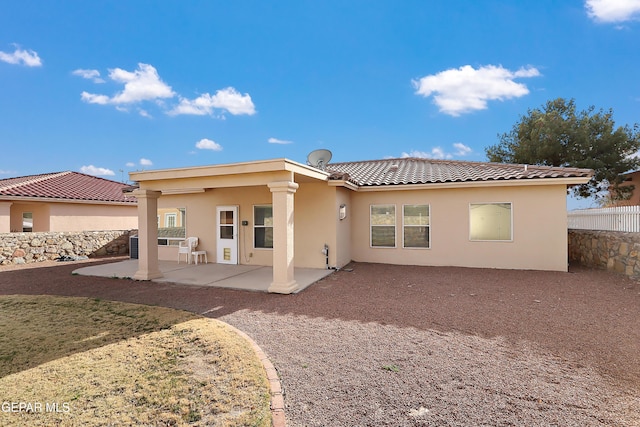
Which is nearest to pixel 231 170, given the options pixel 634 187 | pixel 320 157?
pixel 320 157

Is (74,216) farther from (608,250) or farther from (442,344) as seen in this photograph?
(608,250)

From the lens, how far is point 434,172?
1293 cm

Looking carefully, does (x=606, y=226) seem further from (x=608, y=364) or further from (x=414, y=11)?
(x=414, y=11)

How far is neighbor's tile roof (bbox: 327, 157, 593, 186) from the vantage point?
399 inches

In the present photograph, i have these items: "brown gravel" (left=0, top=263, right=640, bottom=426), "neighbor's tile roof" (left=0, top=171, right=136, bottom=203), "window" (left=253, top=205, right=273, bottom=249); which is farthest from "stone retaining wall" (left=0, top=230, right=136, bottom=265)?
"window" (left=253, top=205, right=273, bottom=249)

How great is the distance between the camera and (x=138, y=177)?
939cm

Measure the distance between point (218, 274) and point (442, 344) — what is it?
7.51 metres

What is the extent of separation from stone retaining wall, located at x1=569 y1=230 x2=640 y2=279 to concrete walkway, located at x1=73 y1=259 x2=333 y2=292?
884 centimetres

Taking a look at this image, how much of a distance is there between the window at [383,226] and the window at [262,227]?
3951 mm

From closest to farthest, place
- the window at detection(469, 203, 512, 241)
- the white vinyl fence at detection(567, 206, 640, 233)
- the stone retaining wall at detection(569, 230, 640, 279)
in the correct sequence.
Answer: the stone retaining wall at detection(569, 230, 640, 279)
the white vinyl fence at detection(567, 206, 640, 233)
the window at detection(469, 203, 512, 241)

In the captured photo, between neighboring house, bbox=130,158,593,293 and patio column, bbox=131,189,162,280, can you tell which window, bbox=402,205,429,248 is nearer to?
neighboring house, bbox=130,158,593,293

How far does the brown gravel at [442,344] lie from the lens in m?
3.02

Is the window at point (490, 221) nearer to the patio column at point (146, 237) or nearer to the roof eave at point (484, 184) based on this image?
the roof eave at point (484, 184)

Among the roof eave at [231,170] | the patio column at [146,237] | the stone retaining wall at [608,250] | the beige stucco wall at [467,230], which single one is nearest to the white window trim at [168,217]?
the patio column at [146,237]
